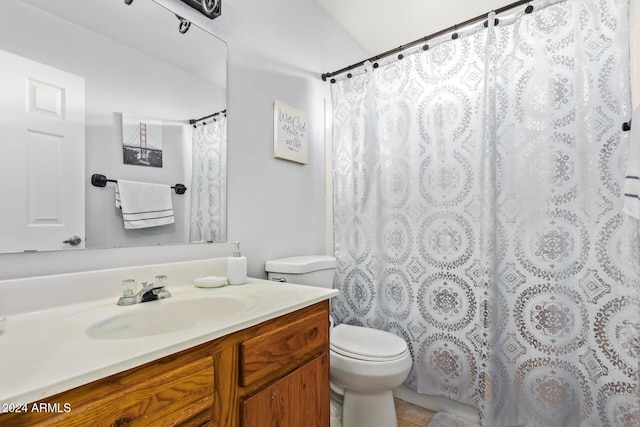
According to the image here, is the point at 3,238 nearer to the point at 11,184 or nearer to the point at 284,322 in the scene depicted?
the point at 11,184

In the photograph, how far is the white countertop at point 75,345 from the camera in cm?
46

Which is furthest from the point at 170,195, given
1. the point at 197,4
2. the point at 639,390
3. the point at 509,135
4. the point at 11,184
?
the point at 639,390

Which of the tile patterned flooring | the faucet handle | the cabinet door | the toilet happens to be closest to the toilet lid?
the toilet

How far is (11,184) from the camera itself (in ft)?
2.70

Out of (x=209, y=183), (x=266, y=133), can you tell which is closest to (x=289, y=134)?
(x=266, y=133)

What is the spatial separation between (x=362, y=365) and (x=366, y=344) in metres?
0.18

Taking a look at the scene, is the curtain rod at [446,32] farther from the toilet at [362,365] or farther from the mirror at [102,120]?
the toilet at [362,365]

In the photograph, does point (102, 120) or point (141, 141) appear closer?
point (102, 120)

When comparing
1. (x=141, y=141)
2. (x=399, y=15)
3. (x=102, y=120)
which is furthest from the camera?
(x=399, y=15)

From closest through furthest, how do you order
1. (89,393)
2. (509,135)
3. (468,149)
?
(89,393) → (509,135) → (468,149)

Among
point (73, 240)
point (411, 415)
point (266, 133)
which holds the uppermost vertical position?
point (266, 133)

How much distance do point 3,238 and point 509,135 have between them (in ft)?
6.33

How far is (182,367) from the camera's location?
63cm

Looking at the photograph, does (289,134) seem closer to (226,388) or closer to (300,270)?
(300,270)
